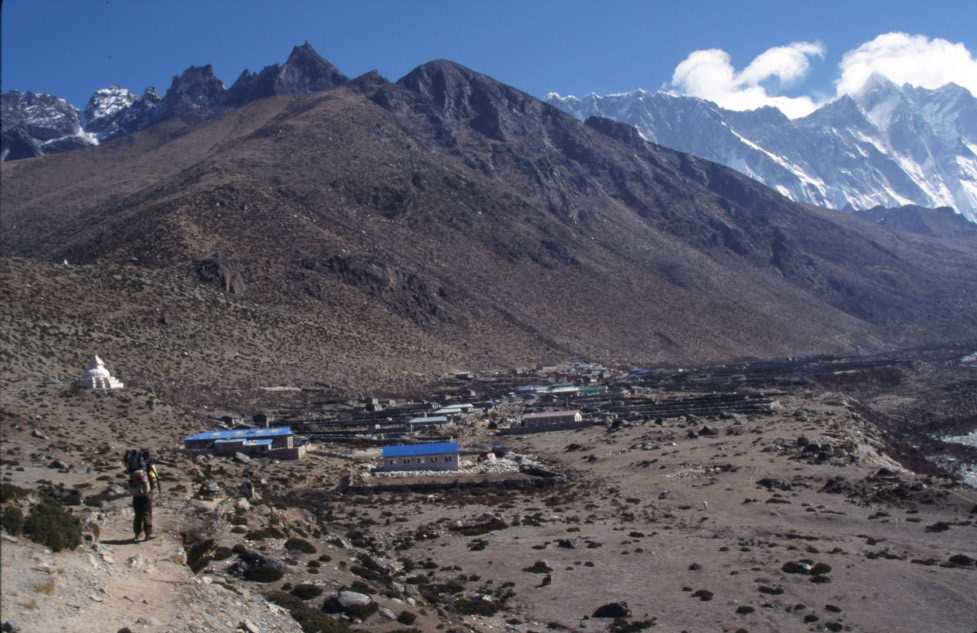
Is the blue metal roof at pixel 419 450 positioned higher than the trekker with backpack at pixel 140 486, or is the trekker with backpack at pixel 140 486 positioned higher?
the trekker with backpack at pixel 140 486

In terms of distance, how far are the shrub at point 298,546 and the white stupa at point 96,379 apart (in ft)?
95.2

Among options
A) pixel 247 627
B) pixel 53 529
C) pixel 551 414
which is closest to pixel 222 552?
pixel 247 627

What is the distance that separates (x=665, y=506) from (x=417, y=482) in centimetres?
1265

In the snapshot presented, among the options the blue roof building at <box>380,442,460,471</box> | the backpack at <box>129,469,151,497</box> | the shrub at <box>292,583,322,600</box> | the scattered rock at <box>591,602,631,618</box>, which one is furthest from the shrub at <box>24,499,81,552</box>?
the blue roof building at <box>380,442,460,471</box>

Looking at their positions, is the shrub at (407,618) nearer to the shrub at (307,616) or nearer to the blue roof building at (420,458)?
the shrub at (307,616)

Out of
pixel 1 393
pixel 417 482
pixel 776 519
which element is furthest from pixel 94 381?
pixel 776 519

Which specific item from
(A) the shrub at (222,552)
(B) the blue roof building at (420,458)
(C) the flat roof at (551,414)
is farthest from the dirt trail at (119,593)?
(C) the flat roof at (551,414)

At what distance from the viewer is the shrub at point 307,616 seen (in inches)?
713

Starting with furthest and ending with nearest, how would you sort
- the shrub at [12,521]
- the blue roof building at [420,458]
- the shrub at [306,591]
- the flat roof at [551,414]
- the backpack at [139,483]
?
1. the flat roof at [551,414]
2. the blue roof building at [420,458]
3. the shrub at [306,591]
4. the backpack at [139,483]
5. the shrub at [12,521]

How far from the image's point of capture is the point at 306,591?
65.0ft

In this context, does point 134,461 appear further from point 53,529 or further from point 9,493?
point 9,493

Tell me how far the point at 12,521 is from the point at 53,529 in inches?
27.5

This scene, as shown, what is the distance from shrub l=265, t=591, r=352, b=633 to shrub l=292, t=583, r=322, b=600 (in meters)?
0.35

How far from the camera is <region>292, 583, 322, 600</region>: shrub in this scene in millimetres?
19656
